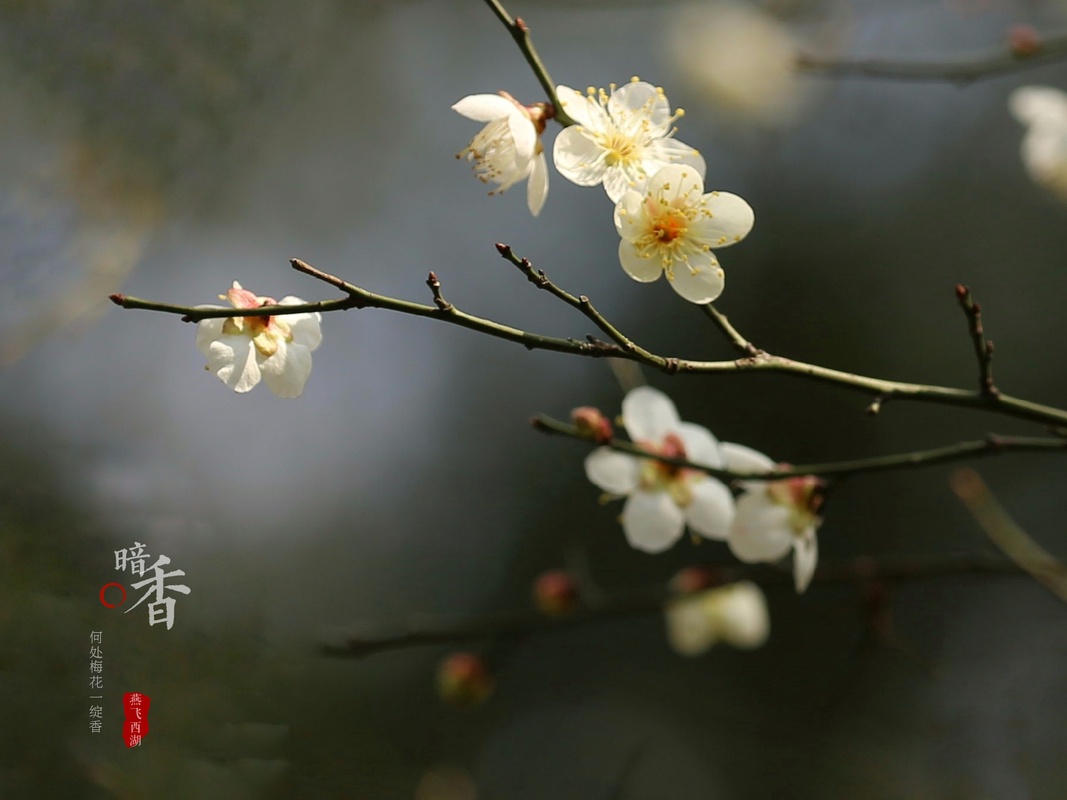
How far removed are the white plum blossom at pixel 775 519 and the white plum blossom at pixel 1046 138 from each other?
0.74m

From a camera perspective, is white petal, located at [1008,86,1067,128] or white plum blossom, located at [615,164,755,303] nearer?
white plum blossom, located at [615,164,755,303]

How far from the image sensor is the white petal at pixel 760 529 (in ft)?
3.17

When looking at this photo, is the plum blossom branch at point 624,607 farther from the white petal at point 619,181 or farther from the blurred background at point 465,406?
the white petal at point 619,181

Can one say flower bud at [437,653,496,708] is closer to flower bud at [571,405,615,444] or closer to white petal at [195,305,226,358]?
flower bud at [571,405,615,444]

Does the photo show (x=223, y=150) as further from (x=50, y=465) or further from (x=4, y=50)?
(x=50, y=465)

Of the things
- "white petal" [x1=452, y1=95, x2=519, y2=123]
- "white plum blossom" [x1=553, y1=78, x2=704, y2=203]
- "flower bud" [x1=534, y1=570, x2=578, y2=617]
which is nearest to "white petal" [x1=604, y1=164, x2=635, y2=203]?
"white plum blossom" [x1=553, y1=78, x2=704, y2=203]

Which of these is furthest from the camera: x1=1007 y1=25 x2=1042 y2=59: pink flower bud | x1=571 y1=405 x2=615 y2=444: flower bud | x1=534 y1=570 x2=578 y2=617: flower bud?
x1=534 y1=570 x2=578 y2=617: flower bud

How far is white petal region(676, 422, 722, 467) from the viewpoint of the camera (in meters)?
1.07

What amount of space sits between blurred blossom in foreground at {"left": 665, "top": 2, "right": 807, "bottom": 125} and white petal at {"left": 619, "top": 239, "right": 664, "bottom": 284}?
2099 mm

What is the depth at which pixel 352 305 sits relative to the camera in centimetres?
61

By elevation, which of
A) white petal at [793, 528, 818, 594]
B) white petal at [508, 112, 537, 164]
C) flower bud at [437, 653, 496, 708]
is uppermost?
white petal at [508, 112, 537, 164]

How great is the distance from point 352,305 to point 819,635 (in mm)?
3106

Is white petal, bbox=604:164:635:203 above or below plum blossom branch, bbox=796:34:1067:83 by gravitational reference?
below

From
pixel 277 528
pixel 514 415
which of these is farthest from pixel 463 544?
pixel 277 528
